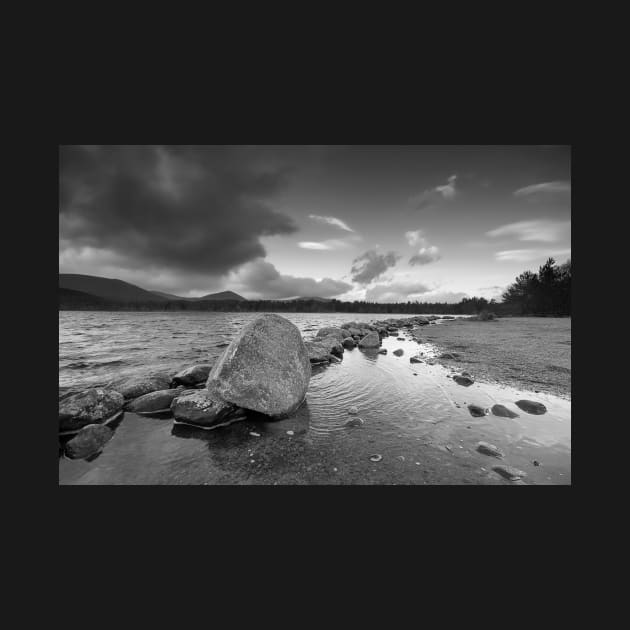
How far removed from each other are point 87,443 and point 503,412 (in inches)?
363

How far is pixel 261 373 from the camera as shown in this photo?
5949 mm

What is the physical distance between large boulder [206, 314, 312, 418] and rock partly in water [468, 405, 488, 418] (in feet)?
14.2

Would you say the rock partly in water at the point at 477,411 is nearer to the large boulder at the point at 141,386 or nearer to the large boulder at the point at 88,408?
the large boulder at the point at 141,386

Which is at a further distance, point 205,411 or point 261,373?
point 261,373

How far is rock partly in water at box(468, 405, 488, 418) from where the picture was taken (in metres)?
5.95

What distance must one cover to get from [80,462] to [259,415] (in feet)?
11.1

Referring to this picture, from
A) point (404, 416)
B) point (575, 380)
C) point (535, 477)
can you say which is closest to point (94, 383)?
point (404, 416)

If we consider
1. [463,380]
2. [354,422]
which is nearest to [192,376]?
[354,422]

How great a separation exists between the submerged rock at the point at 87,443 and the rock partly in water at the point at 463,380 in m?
10.00

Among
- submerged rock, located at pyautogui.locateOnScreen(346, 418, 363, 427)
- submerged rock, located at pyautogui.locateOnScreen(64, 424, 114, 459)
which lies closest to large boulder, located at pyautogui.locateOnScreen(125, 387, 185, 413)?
submerged rock, located at pyautogui.locateOnScreen(64, 424, 114, 459)

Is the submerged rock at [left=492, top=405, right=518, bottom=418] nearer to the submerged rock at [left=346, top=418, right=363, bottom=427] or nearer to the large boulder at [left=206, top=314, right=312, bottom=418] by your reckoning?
the submerged rock at [left=346, top=418, right=363, bottom=427]

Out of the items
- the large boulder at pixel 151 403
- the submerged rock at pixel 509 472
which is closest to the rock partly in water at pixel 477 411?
the submerged rock at pixel 509 472

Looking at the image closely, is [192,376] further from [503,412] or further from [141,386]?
[503,412]

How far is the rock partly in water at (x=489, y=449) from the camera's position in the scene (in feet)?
14.5
